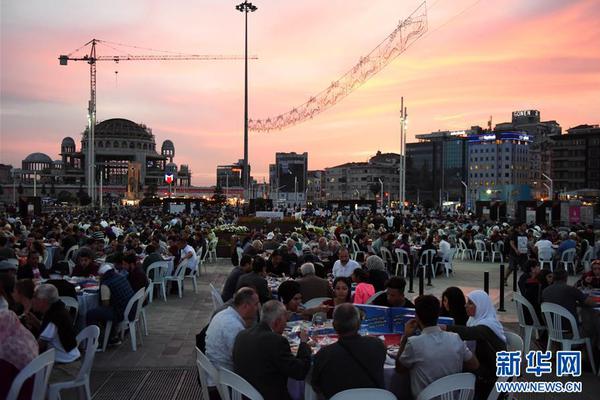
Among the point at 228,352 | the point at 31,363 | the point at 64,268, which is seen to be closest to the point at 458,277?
the point at 64,268

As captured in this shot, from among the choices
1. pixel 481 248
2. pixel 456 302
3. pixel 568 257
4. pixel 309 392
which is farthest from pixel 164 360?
pixel 481 248

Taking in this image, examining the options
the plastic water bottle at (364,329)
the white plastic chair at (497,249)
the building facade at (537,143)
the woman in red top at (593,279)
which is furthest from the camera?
the building facade at (537,143)

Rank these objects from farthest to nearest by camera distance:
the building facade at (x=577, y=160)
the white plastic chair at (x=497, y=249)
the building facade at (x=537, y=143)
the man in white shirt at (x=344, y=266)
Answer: the building facade at (x=537, y=143), the building facade at (x=577, y=160), the white plastic chair at (x=497, y=249), the man in white shirt at (x=344, y=266)

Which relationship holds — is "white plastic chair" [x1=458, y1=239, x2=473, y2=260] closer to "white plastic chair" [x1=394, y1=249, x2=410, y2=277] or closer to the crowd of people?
"white plastic chair" [x1=394, y1=249, x2=410, y2=277]

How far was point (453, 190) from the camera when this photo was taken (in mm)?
139875

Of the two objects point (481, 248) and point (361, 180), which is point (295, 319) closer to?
point (481, 248)

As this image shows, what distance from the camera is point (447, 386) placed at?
11.8 ft

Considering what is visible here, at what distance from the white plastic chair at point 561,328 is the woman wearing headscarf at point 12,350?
5.68m

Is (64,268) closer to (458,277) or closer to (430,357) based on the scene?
(430,357)

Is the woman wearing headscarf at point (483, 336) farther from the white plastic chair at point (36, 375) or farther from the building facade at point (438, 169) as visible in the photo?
the building facade at point (438, 169)

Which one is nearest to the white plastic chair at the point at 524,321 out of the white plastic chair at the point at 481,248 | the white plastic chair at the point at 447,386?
the white plastic chair at the point at 447,386

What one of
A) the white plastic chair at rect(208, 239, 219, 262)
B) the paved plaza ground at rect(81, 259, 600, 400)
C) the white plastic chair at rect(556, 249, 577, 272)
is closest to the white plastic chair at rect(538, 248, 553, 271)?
the white plastic chair at rect(556, 249, 577, 272)

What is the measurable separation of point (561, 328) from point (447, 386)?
11.9ft

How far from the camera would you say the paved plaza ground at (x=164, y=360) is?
226 inches
